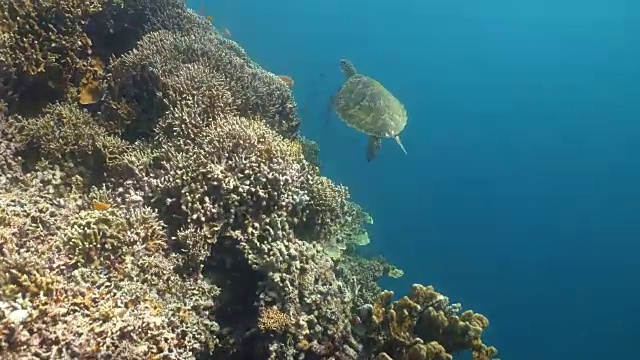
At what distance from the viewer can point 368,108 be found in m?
8.04

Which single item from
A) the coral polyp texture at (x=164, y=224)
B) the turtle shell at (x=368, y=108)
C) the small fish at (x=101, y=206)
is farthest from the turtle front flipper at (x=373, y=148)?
the small fish at (x=101, y=206)

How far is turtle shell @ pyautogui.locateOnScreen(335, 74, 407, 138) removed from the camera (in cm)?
802

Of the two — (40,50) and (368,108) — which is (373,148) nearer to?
(368,108)

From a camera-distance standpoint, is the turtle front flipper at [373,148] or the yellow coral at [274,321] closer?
the yellow coral at [274,321]

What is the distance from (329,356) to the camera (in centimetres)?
373

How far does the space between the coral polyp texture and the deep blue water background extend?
21.3m

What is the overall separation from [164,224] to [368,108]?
193 inches

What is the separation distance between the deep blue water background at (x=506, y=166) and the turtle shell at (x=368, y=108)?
1824 centimetres

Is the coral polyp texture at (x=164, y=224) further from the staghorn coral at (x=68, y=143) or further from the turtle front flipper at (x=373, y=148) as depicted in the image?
the turtle front flipper at (x=373, y=148)

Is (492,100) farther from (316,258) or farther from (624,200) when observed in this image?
(316,258)

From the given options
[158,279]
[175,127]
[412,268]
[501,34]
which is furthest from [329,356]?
[501,34]

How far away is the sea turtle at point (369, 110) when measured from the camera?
8.02 metres

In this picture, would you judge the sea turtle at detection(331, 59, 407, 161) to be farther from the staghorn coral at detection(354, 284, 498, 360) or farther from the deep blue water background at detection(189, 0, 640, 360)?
the deep blue water background at detection(189, 0, 640, 360)

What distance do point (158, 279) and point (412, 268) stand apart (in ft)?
91.9
